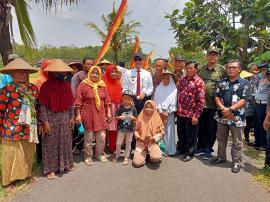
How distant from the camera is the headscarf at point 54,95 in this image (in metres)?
4.41

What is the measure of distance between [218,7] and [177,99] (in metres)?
11.2

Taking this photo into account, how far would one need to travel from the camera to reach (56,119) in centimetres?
456

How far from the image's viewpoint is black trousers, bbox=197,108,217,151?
5.55 m

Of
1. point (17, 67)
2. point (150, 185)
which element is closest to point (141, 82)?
point (150, 185)

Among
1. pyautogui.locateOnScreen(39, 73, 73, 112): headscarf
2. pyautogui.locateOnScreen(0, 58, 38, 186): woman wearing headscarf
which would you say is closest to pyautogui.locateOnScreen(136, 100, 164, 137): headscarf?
pyautogui.locateOnScreen(39, 73, 73, 112): headscarf

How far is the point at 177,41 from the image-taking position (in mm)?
18156

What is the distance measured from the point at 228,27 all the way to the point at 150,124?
10.3 m

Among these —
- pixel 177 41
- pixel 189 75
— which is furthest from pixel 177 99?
pixel 177 41

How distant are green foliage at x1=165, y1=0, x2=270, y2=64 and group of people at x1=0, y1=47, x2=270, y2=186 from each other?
7429mm

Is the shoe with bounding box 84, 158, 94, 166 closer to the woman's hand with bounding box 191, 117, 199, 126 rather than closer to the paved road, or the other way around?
the paved road

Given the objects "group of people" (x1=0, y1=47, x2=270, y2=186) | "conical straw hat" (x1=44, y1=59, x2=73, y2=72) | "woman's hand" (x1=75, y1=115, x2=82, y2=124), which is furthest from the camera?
"woman's hand" (x1=75, y1=115, x2=82, y2=124)

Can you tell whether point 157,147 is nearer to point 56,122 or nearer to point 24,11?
point 56,122

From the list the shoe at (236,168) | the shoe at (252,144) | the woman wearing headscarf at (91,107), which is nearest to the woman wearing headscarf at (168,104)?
the woman wearing headscarf at (91,107)

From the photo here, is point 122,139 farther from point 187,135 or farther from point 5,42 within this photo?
point 5,42
